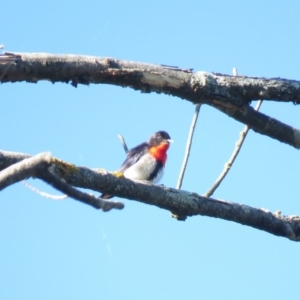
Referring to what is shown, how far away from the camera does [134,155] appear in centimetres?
991

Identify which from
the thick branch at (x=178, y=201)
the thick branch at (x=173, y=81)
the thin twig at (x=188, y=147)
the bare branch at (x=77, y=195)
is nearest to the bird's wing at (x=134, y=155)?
the thin twig at (x=188, y=147)

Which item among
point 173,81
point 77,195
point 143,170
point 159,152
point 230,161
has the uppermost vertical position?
point 173,81

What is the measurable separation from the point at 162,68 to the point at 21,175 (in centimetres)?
137

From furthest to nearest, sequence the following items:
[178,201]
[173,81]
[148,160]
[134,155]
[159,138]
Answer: [159,138], [134,155], [148,160], [178,201], [173,81]

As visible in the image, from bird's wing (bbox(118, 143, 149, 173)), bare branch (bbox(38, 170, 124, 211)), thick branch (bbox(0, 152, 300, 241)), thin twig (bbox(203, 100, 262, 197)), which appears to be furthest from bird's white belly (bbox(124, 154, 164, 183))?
bare branch (bbox(38, 170, 124, 211))

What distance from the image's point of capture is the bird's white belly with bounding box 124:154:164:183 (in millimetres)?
9453

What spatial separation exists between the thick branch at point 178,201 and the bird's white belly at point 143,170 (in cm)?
605

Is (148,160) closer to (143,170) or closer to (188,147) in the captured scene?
(143,170)

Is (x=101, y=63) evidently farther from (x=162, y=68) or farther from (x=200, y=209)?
(x=200, y=209)

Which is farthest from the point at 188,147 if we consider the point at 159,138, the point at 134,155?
the point at 159,138

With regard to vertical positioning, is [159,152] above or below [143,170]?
above

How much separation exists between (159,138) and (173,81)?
741cm

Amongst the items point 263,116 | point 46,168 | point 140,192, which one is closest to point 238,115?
point 263,116

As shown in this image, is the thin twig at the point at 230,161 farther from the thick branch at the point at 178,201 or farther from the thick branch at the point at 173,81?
the thick branch at the point at 173,81
